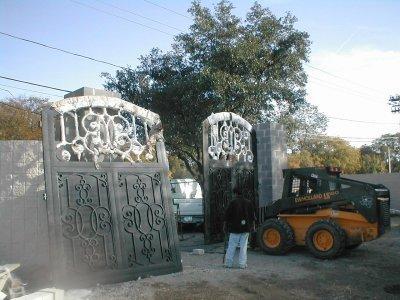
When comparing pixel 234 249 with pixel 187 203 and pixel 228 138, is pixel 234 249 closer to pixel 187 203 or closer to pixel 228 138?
pixel 228 138

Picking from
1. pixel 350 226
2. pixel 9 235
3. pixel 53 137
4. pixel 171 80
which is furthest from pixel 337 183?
pixel 171 80

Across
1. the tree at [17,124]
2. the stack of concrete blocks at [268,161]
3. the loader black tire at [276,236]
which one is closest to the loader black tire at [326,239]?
the loader black tire at [276,236]

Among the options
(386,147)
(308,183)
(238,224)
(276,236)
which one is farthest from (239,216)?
(386,147)

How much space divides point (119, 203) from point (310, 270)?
3.95 metres

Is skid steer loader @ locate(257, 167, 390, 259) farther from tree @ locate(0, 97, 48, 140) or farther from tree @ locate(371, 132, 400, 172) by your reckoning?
tree @ locate(371, 132, 400, 172)

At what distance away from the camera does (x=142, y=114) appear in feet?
28.3

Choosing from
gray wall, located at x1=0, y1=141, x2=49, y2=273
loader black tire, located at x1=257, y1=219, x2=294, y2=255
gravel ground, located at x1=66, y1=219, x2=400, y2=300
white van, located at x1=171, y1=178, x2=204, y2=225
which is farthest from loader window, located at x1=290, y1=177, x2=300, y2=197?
gray wall, located at x1=0, y1=141, x2=49, y2=273

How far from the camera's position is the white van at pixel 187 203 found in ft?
51.8

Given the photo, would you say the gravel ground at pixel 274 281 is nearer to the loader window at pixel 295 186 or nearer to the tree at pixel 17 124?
the loader window at pixel 295 186

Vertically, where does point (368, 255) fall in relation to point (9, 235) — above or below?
below

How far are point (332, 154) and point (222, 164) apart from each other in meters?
46.5

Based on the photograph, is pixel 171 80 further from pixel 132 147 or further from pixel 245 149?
pixel 132 147

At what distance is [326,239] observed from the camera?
9719mm

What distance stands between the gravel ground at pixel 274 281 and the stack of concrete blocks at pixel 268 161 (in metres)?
2.91
